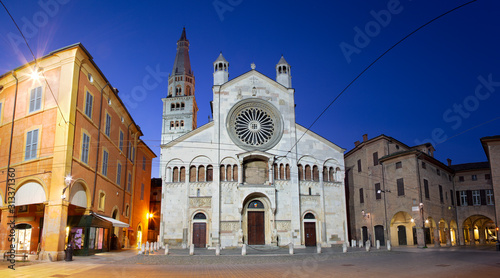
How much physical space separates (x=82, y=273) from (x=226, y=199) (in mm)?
19879

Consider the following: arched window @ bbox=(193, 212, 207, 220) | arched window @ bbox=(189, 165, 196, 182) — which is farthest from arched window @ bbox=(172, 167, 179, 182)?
arched window @ bbox=(193, 212, 207, 220)

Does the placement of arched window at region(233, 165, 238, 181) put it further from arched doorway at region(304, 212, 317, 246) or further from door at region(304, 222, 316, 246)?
door at region(304, 222, 316, 246)

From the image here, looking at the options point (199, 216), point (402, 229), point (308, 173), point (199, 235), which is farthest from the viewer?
point (402, 229)

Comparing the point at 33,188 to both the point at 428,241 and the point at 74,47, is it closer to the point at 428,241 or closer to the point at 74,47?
the point at 74,47

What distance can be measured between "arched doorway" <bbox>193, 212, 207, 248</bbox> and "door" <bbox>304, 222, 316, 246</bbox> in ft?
31.8

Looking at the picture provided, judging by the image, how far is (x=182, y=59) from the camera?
73.2 metres

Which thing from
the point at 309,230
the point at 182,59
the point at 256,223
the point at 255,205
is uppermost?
the point at 182,59

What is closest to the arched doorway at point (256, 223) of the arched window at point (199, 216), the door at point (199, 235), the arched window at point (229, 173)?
the arched window at point (229, 173)

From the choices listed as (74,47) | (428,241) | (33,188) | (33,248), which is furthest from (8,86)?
(428,241)

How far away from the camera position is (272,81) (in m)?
39.2

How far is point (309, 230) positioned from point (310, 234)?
390mm

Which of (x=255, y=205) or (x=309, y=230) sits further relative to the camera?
(x=309, y=230)

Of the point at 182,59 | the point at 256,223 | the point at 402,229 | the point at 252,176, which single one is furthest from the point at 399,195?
the point at 182,59

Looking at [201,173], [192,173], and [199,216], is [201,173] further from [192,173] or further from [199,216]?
[199,216]
